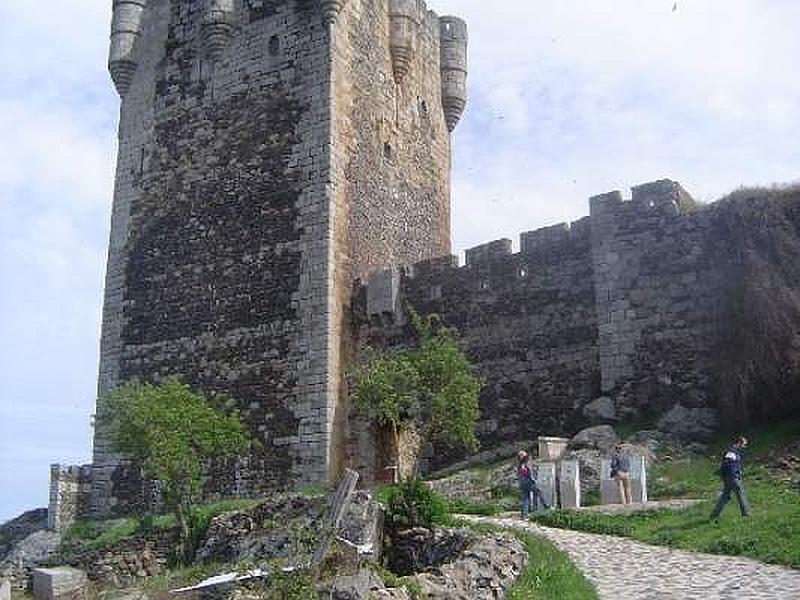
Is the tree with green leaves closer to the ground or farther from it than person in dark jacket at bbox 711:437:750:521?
farther from it

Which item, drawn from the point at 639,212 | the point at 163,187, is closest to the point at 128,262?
the point at 163,187

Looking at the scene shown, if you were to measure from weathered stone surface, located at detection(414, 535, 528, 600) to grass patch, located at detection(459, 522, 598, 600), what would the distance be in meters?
0.11

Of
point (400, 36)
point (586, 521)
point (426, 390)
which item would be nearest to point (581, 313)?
point (426, 390)

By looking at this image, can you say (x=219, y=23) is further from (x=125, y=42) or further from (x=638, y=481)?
(x=638, y=481)

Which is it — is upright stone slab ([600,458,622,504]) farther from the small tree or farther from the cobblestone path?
the small tree

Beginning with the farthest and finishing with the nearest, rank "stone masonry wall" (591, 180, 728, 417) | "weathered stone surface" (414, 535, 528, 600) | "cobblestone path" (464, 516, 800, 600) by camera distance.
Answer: "stone masonry wall" (591, 180, 728, 417) → "weathered stone surface" (414, 535, 528, 600) → "cobblestone path" (464, 516, 800, 600)

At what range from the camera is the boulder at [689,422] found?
56.5 feet

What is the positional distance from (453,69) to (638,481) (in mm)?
13325

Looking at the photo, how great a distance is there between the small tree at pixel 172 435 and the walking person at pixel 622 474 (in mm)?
6572

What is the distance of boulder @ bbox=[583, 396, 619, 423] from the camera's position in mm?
18406

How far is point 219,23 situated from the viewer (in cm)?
2288

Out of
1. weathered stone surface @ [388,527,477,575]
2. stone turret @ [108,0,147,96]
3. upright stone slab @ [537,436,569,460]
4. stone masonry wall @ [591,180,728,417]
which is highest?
stone turret @ [108,0,147,96]

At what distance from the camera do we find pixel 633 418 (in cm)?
1819

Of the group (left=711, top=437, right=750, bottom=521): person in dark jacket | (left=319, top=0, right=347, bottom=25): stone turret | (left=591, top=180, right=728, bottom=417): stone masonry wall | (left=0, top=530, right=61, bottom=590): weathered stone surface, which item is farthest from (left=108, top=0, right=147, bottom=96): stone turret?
(left=711, top=437, right=750, bottom=521): person in dark jacket
